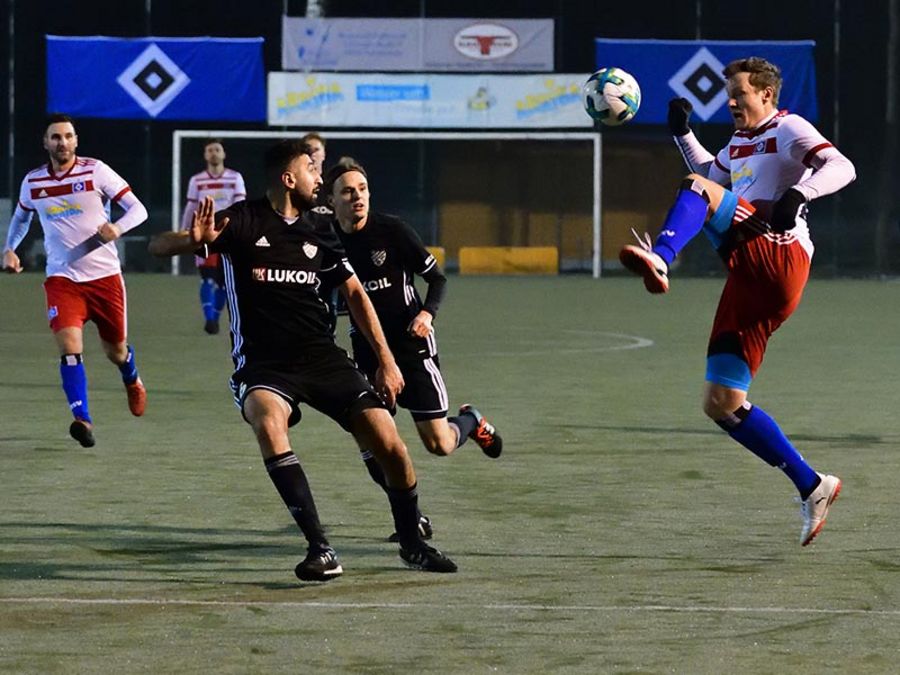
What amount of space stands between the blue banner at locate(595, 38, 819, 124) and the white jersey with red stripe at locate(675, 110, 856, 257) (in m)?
26.2

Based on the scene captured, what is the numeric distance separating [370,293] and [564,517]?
4.35ft

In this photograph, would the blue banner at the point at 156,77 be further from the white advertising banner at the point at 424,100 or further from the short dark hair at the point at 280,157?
the short dark hair at the point at 280,157

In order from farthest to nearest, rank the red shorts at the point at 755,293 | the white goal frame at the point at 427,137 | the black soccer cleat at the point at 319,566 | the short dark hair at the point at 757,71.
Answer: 1. the white goal frame at the point at 427,137
2. the short dark hair at the point at 757,71
3. the red shorts at the point at 755,293
4. the black soccer cleat at the point at 319,566

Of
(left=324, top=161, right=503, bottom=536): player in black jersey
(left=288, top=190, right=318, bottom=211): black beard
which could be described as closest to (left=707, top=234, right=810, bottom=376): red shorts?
(left=324, top=161, right=503, bottom=536): player in black jersey

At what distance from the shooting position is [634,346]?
1944cm

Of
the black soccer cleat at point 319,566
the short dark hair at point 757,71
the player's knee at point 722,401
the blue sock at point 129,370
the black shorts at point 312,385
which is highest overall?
the short dark hair at point 757,71

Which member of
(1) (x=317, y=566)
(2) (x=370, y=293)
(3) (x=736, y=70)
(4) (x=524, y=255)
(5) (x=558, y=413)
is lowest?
(4) (x=524, y=255)

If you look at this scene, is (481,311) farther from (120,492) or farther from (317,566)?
(317,566)

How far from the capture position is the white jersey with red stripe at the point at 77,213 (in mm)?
12078

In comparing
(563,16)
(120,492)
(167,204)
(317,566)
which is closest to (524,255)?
(563,16)

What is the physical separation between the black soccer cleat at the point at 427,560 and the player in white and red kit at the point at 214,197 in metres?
13.2

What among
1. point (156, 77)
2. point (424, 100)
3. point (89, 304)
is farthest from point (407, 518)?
point (156, 77)

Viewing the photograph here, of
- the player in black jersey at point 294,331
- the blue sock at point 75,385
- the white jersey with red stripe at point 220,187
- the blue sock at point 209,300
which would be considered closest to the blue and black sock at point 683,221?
the player in black jersey at point 294,331

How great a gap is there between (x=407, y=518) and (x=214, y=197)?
48.9 ft
